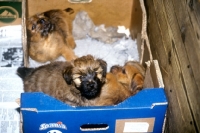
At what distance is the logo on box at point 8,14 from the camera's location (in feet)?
9.12

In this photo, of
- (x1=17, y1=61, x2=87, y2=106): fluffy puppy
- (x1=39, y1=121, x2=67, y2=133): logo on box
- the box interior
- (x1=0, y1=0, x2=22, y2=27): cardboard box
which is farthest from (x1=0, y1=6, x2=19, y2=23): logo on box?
(x1=39, y1=121, x2=67, y2=133): logo on box

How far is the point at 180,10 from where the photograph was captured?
1596 mm

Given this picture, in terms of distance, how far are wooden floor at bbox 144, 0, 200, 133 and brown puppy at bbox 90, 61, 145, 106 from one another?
212 millimetres

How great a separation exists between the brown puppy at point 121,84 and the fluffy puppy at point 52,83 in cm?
13

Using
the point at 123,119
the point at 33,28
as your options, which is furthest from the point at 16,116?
the point at 123,119

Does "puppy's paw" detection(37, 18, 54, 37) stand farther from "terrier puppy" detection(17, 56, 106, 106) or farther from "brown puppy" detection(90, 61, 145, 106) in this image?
"brown puppy" detection(90, 61, 145, 106)

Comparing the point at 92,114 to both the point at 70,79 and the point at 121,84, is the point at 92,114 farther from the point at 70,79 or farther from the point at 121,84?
the point at 121,84

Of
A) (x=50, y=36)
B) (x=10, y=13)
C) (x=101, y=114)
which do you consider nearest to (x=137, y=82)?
(x=101, y=114)

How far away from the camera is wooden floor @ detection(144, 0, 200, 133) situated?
1415mm

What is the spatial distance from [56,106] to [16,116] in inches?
31.2

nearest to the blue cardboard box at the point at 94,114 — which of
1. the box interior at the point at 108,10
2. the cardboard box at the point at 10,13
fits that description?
the box interior at the point at 108,10

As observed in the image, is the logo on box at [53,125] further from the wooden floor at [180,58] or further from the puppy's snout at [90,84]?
the wooden floor at [180,58]

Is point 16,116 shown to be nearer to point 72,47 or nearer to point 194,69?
point 72,47

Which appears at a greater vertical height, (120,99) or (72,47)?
(72,47)
